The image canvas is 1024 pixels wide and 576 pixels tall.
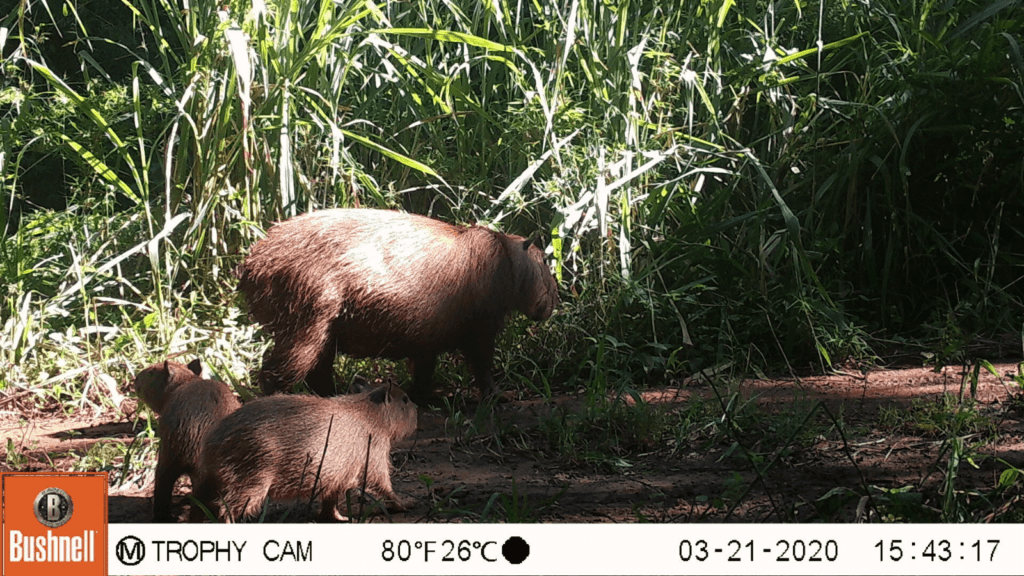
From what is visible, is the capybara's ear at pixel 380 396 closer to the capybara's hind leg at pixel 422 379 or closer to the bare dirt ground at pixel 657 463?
the bare dirt ground at pixel 657 463

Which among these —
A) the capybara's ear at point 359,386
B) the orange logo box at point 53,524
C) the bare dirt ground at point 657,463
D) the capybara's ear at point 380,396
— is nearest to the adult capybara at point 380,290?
the bare dirt ground at point 657,463

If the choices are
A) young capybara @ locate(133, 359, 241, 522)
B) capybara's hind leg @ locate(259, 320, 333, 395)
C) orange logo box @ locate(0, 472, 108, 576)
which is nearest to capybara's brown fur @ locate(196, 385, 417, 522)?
young capybara @ locate(133, 359, 241, 522)

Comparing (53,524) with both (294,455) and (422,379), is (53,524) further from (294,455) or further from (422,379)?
(422,379)

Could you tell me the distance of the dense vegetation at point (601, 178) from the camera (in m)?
4.05

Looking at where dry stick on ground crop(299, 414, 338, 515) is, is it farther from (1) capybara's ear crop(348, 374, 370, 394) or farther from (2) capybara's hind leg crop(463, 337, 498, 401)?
(2) capybara's hind leg crop(463, 337, 498, 401)

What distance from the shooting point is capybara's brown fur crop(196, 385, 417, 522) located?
7.86ft

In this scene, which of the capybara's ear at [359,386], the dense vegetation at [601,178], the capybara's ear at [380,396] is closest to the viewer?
the capybara's ear at [380,396]

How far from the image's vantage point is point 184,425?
2.57 metres

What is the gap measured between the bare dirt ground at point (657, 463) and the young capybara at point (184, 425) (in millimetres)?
136

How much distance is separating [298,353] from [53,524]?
1809 millimetres

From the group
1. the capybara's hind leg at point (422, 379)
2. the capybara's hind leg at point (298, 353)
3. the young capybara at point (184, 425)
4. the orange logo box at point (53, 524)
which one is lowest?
the capybara's hind leg at point (422, 379)

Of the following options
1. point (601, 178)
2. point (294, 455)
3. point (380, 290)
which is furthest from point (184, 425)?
point (601, 178)

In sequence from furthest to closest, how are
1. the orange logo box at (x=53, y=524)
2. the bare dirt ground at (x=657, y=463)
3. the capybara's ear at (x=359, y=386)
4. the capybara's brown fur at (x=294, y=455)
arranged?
the capybara's ear at (x=359, y=386)
the bare dirt ground at (x=657, y=463)
the capybara's brown fur at (x=294, y=455)
the orange logo box at (x=53, y=524)

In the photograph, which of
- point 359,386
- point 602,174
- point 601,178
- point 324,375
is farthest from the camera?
point 602,174
